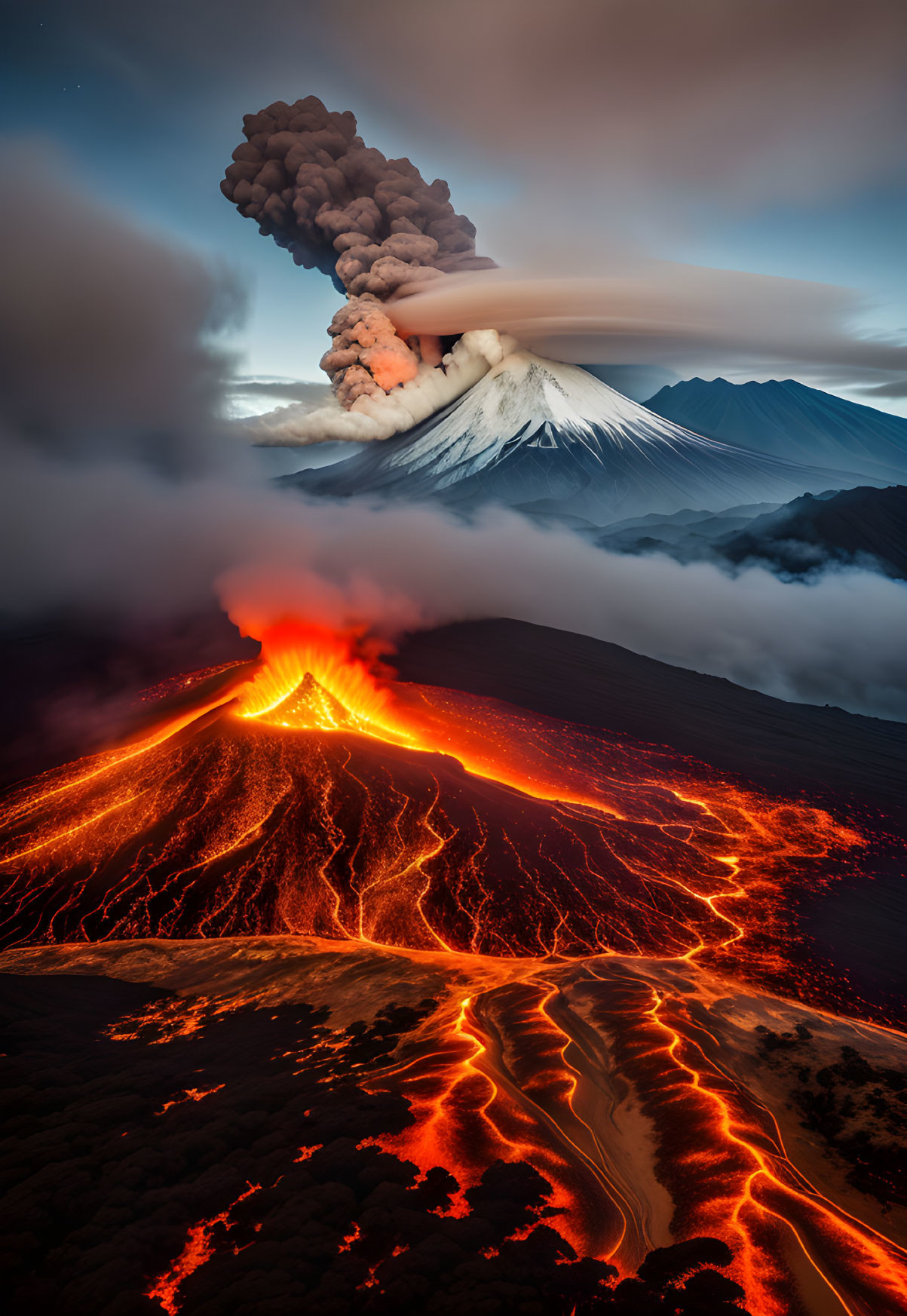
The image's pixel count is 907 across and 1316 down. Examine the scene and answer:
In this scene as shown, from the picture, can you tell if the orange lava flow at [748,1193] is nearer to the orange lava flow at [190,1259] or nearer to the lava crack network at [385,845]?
the orange lava flow at [190,1259]

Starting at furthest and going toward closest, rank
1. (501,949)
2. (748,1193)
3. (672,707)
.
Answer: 1. (672,707)
2. (501,949)
3. (748,1193)

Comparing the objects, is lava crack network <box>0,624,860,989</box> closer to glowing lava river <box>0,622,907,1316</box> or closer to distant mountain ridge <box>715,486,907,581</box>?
glowing lava river <box>0,622,907,1316</box>

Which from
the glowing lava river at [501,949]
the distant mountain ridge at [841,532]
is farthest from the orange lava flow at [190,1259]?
the distant mountain ridge at [841,532]

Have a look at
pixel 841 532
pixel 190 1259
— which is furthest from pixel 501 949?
pixel 841 532

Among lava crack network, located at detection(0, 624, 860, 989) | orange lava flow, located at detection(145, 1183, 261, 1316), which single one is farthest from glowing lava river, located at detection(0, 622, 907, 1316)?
lava crack network, located at detection(0, 624, 860, 989)

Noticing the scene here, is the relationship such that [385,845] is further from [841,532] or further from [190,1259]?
[841,532]


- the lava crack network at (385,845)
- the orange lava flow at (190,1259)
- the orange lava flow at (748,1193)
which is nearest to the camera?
the orange lava flow at (190,1259)

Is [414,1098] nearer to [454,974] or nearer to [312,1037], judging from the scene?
[312,1037]
